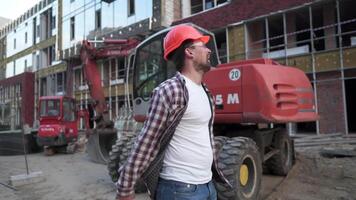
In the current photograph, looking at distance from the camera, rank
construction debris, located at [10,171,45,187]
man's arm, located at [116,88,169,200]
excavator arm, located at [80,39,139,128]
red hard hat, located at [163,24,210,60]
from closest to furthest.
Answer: man's arm, located at [116,88,169,200], red hard hat, located at [163,24,210,60], construction debris, located at [10,171,45,187], excavator arm, located at [80,39,139,128]

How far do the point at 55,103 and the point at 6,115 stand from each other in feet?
36.2

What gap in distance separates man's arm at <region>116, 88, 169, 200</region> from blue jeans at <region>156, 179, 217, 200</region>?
0.17 metres

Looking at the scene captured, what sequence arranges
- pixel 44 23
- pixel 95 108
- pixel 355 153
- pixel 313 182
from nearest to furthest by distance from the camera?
1. pixel 313 182
2. pixel 355 153
3. pixel 95 108
4. pixel 44 23

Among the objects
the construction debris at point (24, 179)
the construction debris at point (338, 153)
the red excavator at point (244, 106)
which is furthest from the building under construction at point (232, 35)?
the red excavator at point (244, 106)

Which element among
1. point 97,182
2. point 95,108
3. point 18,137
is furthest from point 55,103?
point 97,182

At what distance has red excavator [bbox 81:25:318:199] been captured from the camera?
5.85m

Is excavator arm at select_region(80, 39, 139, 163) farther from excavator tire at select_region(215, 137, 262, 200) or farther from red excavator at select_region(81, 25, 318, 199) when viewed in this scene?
excavator tire at select_region(215, 137, 262, 200)

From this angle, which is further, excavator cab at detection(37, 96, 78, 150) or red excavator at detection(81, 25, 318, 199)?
excavator cab at detection(37, 96, 78, 150)

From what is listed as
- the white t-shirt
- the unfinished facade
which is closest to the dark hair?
the white t-shirt

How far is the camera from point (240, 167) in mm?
5695

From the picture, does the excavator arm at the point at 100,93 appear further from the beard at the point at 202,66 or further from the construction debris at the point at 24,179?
the beard at the point at 202,66

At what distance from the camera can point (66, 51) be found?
97.9 ft

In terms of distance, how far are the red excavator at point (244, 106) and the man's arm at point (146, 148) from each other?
121 inches

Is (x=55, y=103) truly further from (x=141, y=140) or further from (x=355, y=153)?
(x=141, y=140)
